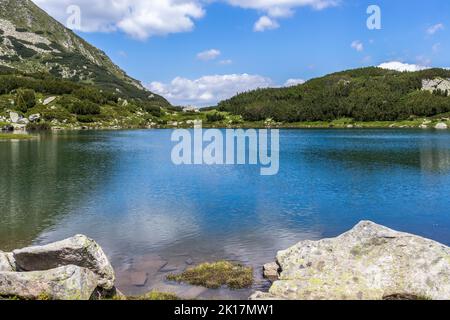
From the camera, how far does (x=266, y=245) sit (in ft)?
105

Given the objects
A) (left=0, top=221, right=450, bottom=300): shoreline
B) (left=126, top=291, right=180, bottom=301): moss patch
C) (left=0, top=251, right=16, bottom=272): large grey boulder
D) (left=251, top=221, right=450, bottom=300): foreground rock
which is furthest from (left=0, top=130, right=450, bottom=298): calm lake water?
(left=0, top=251, right=16, bottom=272): large grey boulder

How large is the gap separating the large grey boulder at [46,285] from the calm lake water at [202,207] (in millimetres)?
6128

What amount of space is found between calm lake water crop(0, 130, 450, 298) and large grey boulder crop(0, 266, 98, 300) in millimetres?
6128

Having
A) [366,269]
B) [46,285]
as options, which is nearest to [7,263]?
[46,285]

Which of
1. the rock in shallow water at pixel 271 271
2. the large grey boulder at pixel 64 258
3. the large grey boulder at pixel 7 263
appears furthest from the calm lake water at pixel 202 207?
the large grey boulder at pixel 7 263

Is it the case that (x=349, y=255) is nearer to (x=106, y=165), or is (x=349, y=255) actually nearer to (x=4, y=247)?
(x=4, y=247)

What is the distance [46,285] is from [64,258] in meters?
3.72

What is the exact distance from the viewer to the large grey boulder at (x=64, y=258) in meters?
20.3

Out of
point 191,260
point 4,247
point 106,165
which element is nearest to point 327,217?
point 191,260

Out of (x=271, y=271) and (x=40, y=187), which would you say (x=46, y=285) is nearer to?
(x=271, y=271)

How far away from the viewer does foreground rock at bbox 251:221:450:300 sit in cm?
1936

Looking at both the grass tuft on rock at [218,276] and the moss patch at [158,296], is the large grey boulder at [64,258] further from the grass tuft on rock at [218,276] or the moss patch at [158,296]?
the grass tuft on rock at [218,276]
